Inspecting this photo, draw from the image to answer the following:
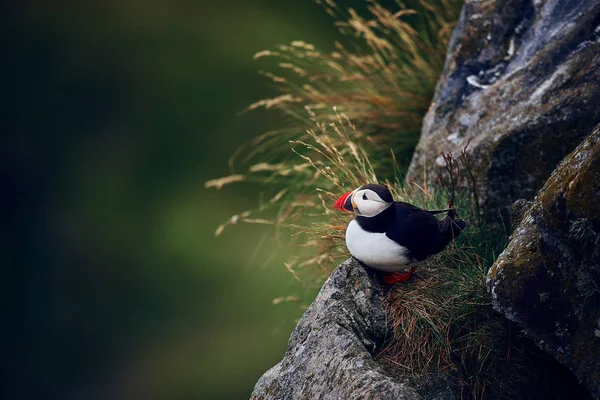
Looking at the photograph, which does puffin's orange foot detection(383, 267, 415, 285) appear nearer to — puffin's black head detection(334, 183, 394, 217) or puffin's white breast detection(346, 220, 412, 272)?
puffin's white breast detection(346, 220, 412, 272)

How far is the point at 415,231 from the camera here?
8.11 ft

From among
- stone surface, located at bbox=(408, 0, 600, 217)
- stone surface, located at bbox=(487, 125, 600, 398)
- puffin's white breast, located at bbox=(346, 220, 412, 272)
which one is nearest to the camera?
stone surface, located at bbox=(487, 125, 600, 398)

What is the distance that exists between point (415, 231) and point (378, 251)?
0.15m

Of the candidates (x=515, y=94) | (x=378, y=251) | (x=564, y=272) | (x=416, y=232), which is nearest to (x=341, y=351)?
(x=378, y=251)

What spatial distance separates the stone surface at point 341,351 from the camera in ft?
7.06

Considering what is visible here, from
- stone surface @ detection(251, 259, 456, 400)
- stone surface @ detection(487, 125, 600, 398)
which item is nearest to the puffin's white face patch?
stone surface @ detection(251, 259, 456, 400)

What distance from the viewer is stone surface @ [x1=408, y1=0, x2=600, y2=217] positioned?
290 cm

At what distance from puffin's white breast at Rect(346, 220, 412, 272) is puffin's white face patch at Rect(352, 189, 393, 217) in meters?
0.06

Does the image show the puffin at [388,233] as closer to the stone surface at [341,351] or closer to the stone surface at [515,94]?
the stone surface at [341,351]

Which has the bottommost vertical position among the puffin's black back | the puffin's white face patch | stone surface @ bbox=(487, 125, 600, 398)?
stone surface @ bbox=(487, 125, 600, 398)

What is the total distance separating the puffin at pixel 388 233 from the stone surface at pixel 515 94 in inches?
24.6

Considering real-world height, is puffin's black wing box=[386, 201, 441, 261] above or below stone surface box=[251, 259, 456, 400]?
above

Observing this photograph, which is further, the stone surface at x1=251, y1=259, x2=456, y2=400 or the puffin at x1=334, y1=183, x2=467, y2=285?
the puffin at x1=334, y1=183, x2=467, y2=285

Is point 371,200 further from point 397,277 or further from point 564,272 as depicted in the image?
point 564,272
